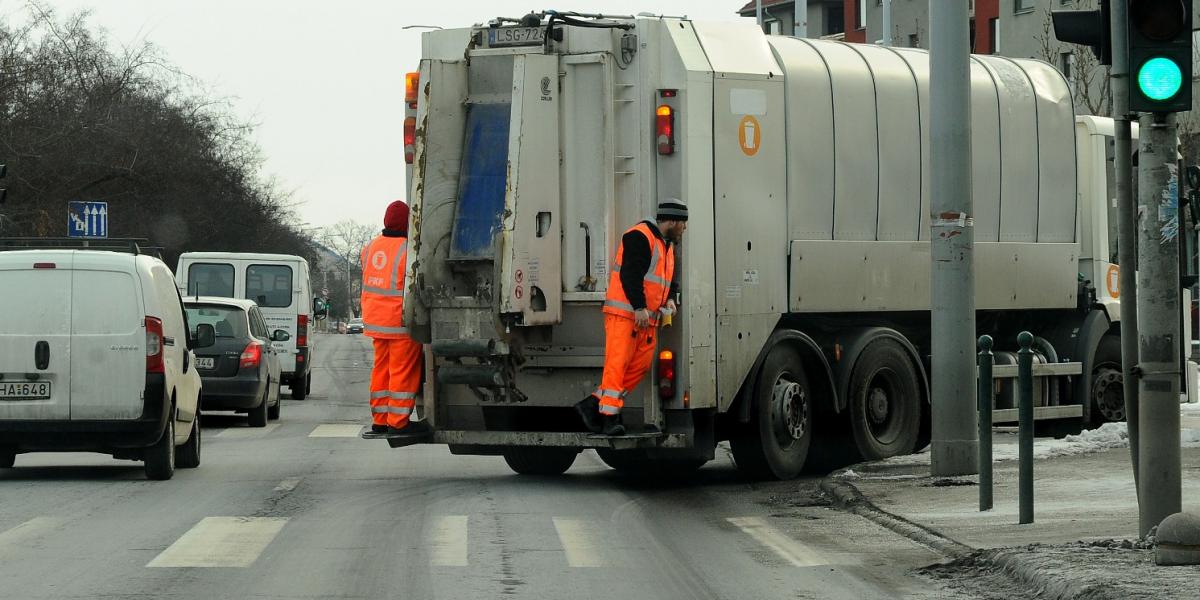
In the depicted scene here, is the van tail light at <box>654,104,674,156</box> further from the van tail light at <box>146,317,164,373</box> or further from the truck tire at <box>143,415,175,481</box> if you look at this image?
the truck tire at <box>143,415,175,481</box>

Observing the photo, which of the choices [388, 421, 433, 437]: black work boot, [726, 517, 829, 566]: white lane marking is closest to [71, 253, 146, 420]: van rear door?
[388, 421, 433, 437]: black work boot

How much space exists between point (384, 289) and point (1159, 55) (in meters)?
6.49

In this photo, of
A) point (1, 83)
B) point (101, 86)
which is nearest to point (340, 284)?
point (101, 86)

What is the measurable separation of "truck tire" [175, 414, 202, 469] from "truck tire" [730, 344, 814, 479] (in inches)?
183

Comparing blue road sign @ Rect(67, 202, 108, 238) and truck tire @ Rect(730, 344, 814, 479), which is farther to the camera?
blue road sign @ Rect(67, 202, 108, 238)

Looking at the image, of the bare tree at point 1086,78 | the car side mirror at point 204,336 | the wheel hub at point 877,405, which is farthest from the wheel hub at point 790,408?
the bare tree at point 1086,78

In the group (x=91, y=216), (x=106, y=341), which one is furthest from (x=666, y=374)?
(x=91, y=216)

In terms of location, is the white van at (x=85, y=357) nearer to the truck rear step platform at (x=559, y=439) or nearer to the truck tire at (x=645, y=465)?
the truck rear step platform at (x=559, y=439)

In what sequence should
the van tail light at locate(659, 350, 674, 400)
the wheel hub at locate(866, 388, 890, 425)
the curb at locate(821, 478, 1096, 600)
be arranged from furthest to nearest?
the wheel hub at locate(866, 388, 890, 425) → the van tail light at locate(659, 350, 674, 400) → the curb at locate(821, 478, 1096, 600)

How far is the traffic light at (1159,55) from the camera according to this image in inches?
342

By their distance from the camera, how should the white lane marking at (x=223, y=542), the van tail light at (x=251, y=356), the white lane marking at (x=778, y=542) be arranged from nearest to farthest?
the white lane marking at (x=223, y=542) < the white lane marking at (x=778, y=542) < the van tail light at (x=251, y=356)

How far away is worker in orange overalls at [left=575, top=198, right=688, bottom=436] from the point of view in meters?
12.4

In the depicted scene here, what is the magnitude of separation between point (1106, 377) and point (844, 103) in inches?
194

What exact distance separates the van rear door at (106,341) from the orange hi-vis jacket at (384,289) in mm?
1927
